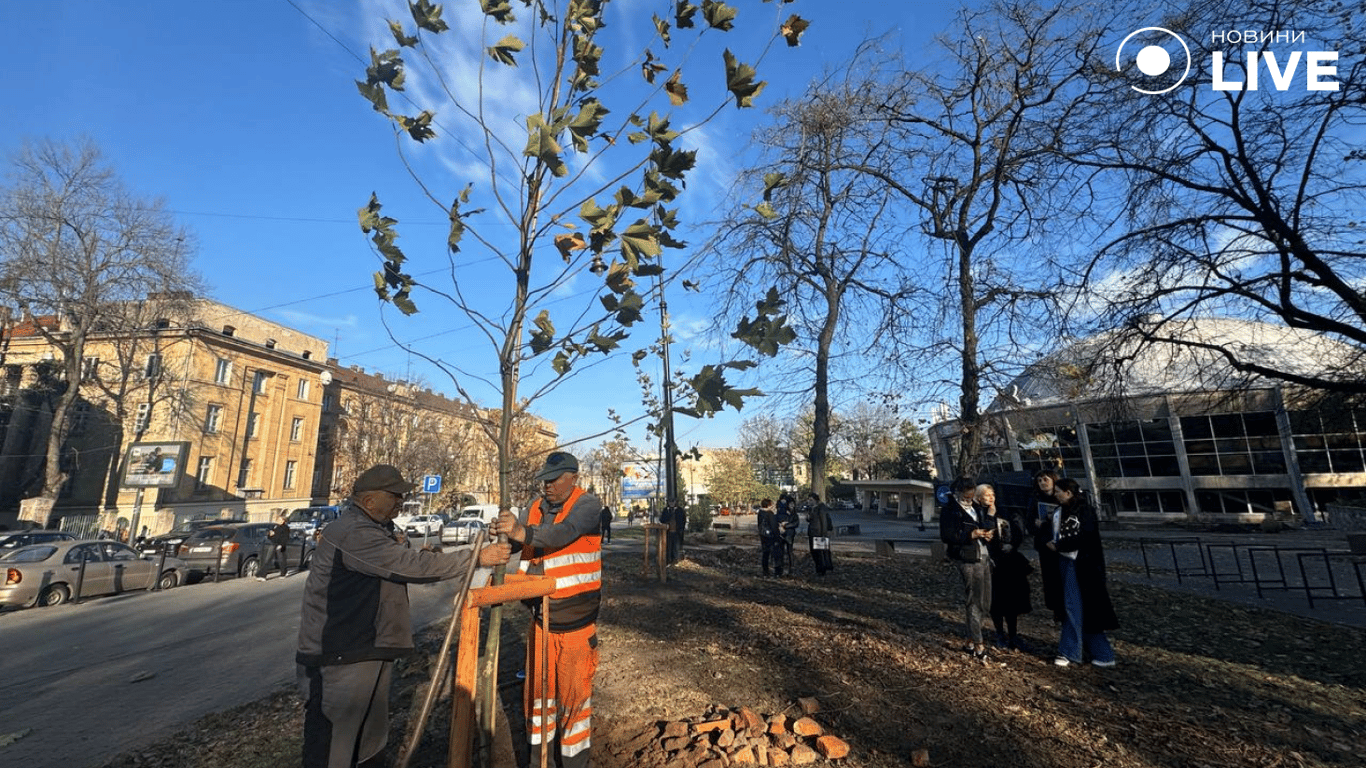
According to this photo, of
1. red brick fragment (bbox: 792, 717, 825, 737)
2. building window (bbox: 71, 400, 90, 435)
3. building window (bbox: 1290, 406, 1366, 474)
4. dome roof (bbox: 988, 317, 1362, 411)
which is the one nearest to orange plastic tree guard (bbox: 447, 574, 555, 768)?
red brick fragment (bbox: 792, 717, 825, 737)

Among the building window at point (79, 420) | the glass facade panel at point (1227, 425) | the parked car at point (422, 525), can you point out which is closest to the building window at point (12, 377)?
the building window at point (79, 420)

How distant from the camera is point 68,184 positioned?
24.6 meters

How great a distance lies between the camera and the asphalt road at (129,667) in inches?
200

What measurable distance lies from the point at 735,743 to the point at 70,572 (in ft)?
55.0

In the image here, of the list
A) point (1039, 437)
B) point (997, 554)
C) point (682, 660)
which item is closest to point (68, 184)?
point (682, 660)

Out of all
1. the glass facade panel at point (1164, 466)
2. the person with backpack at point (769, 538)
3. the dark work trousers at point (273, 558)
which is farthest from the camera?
the glass facade panel at point (1164, 466)

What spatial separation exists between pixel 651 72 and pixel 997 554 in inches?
223

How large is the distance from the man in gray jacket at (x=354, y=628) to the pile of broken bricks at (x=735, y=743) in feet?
5.49

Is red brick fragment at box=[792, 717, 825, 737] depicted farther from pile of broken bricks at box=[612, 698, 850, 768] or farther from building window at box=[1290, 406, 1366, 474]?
building window at box=[1290, 406, 1366, 474]

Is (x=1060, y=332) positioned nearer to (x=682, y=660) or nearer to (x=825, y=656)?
(x=825, y=656)

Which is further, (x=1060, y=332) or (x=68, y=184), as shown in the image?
(x=68, y=184)

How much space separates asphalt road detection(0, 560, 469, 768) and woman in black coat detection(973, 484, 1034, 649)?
7.46 metres

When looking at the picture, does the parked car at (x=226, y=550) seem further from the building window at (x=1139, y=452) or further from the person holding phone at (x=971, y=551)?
the building window at (x=1139, y=452)

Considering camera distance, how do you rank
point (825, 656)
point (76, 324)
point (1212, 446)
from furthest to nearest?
point (1212, 446)
point (76, 324)
point (825, 656)
